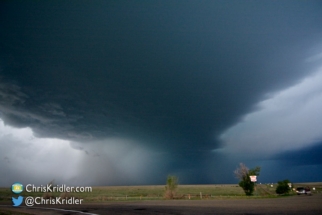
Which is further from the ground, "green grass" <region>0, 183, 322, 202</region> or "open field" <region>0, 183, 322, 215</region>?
Answer: "open field" <region>0, 183, 322, 215</region>

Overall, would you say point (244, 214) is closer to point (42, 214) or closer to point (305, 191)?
point (42, 214)

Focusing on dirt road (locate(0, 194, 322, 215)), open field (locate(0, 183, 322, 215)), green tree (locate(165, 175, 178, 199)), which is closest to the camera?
dirt road (locate(0, 194, 322, 215))

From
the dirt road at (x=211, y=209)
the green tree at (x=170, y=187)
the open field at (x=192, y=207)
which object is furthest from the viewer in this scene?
the green tree at (x=170, y=187)

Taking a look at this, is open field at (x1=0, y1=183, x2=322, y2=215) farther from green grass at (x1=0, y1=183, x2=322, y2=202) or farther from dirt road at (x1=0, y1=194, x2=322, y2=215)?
green grass at (x1=0, y1=183, x2=322, y2=202)

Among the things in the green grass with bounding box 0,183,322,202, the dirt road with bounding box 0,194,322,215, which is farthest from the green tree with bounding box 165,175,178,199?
the dirt road with bounding box 0,194,322,215

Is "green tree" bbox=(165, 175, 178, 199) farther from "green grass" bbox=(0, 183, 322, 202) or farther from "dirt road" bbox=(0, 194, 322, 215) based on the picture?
"dirt road" bbox=(0, 194, 322, 215)

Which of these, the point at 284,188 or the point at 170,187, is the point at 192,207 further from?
the point at 284,188

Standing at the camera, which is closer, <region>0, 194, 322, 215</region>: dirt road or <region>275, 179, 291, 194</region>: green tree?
<region>0, 194, 322, 215</region>: dirt road

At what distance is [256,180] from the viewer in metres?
47.9

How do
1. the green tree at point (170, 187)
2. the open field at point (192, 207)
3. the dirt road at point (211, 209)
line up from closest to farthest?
the dirt road at point (211, 209), the open field at point (192, 207), the green tree at point (170, 187)

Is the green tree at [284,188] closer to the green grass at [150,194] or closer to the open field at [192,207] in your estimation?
the green grass at [150,194]

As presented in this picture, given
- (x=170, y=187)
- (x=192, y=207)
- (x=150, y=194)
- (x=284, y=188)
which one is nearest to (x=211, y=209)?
(x=192, y=207)

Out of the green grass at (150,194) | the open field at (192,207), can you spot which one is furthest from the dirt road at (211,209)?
the green grass at (150,194)

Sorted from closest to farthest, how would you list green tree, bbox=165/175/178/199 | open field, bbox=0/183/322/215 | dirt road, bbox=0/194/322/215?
dirt road, bbox=0/194/322/215
open field, bbox=0/183/322/215
green tree, bbox=165/175/178/199
